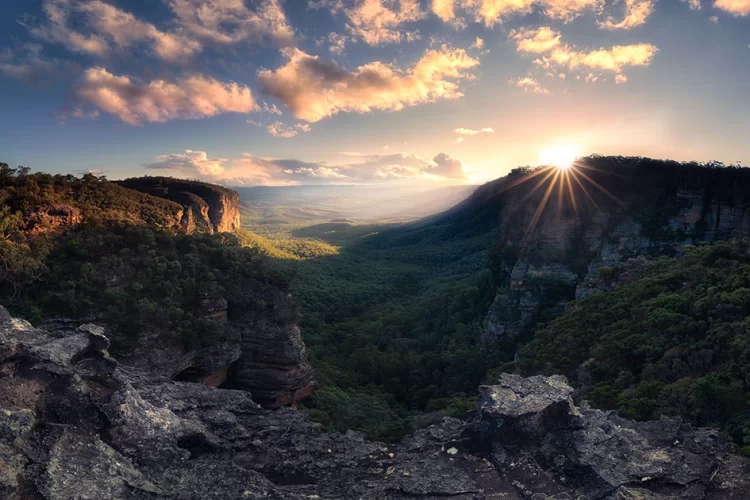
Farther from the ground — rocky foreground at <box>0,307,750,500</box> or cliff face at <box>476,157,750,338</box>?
cliff face at <box>476,157,750,338</box>

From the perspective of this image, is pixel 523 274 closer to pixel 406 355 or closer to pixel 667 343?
pixel 406 355

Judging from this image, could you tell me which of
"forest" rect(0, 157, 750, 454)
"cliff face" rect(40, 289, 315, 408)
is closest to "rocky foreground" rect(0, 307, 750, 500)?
"forest" rect(0, 157, 750, 454)

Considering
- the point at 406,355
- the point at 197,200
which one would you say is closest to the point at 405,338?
the point at 406,355

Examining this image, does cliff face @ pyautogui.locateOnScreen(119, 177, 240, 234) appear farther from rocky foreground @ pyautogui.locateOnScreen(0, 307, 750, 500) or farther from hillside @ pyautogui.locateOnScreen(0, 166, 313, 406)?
rocky foreground @ pyautogui.locateOnScreen(0, 307, 750, 500)

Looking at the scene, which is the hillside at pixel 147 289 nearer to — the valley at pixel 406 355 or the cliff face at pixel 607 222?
the valley at pixel 406 355

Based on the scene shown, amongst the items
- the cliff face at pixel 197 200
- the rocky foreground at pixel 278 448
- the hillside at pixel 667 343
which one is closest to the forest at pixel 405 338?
the hillside at pixel 667 343

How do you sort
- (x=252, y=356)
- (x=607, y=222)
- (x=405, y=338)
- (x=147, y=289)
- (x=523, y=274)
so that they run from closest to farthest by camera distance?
1. (x=147, y=289)
2. (x=252, y=356)
3. (x=523, y=274)
4. (x=607, y=222)
5. (x=405, y=338)
